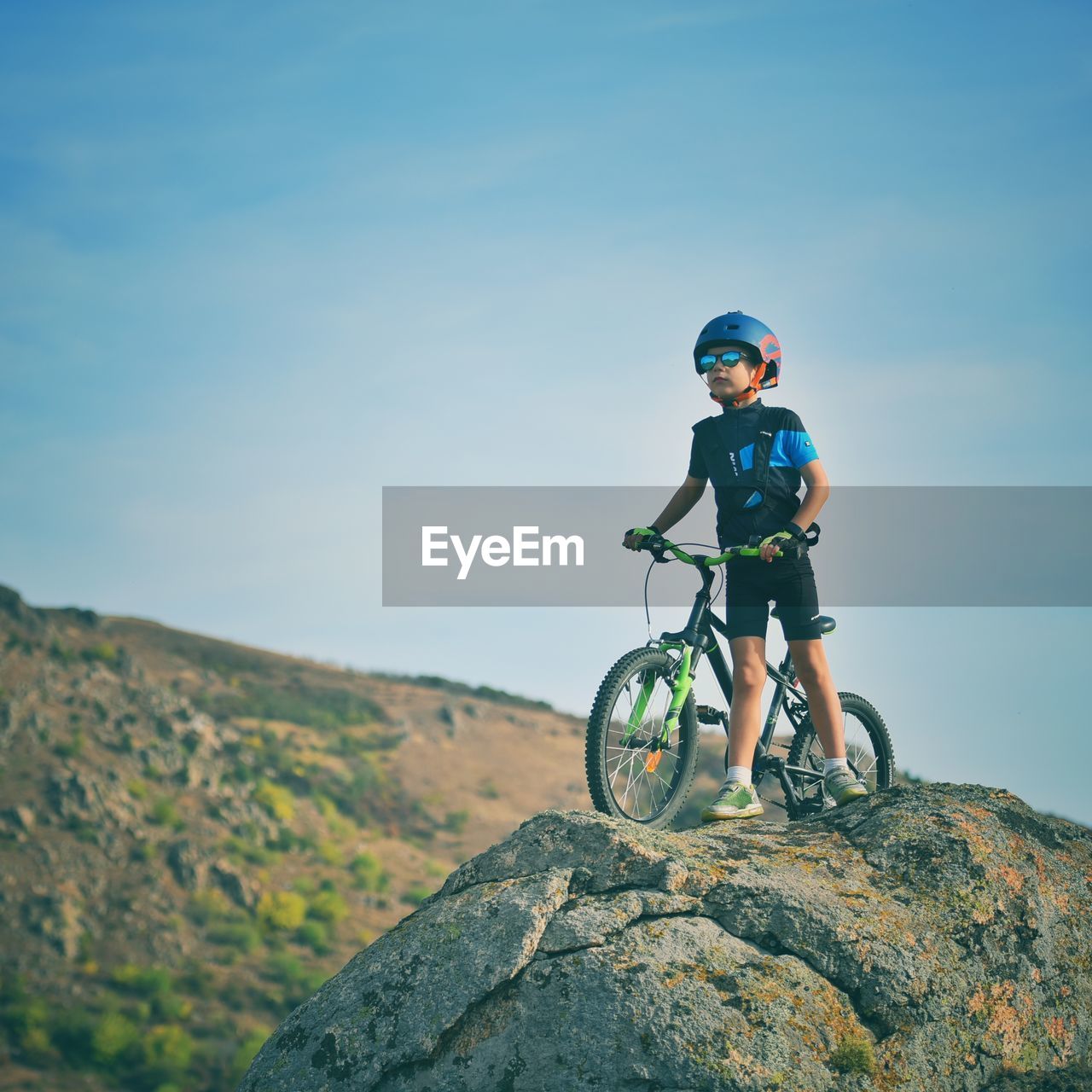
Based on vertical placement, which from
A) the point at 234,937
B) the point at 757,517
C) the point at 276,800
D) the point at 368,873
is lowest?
the point at 234,937

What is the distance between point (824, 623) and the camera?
664 cm

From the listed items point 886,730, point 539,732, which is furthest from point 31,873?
point 886,730

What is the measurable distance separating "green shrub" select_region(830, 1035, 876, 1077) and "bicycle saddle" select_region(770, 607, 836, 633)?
2.75m

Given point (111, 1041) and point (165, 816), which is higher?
point (165, 816)

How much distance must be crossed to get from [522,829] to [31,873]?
48150 mm

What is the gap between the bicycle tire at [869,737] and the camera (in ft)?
23.1

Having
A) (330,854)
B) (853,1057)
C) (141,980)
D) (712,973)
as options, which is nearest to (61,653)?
(330,854)

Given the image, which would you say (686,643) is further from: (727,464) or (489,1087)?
(489,1087)

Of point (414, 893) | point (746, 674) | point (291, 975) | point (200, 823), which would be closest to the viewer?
point (746, 674)

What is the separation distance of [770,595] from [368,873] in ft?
181

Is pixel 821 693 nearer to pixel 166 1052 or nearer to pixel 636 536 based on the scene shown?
pixel 636 536

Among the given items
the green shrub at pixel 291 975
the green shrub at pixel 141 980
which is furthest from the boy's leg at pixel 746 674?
the green shrub at pixel 291 975

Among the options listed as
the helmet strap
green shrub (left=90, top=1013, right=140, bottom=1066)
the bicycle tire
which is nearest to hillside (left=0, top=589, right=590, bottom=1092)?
green shrub (left=90, top=1013, right=140, bottom=1066)

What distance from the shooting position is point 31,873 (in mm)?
46906
